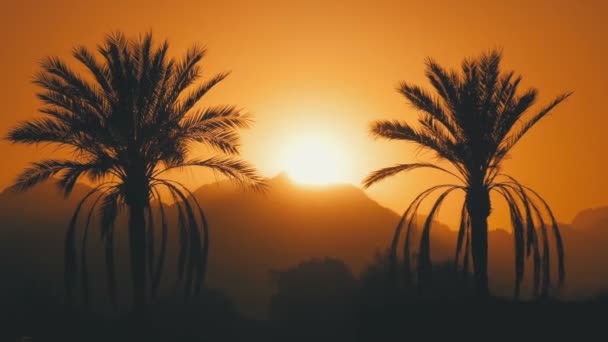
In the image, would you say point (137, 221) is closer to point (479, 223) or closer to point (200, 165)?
point (200, 165)

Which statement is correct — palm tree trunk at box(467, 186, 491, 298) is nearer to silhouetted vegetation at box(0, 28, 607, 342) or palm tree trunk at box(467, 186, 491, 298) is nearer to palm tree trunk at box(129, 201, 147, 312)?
silhouetted vegetation at box(0, 28, 607, 342)

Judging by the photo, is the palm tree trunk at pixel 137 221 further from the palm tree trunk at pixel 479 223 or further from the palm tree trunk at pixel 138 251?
the palm tree trunk at pixel 479 223

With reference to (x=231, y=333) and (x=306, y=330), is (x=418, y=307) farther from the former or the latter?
(x=231, y=333)

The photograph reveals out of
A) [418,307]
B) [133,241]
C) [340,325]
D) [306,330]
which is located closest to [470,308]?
[418,307]

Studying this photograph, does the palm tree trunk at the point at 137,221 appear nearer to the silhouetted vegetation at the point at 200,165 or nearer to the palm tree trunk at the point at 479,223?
the silhouetted vegetation at the point at 200,165

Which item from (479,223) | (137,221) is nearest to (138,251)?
(137,221)

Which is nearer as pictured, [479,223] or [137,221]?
[137,221]

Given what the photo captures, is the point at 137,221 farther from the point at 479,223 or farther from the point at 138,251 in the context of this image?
the point at 479,223

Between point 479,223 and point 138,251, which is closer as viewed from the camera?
point 138,251

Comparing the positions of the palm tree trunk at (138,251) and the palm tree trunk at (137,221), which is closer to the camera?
the palm tree trunk at (138,251)

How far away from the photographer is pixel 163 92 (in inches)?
974

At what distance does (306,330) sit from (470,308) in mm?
32260

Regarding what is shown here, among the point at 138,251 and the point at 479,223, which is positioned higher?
the point at 479,223

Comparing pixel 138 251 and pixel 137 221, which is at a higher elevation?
pixel 137 221
